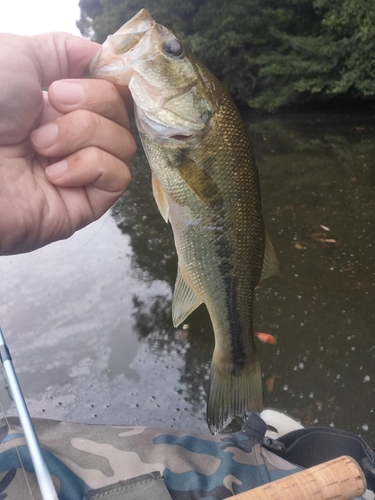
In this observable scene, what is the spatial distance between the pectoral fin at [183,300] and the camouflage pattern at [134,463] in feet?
1.68

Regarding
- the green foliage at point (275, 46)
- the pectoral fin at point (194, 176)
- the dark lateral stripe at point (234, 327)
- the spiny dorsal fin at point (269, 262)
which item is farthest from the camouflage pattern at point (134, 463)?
the green foliage at point (275, 46)

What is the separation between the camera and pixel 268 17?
56.6 feet

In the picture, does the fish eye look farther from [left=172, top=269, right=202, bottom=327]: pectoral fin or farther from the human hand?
[left=172, top=269, right=202, bottom=327]: pectoral fin

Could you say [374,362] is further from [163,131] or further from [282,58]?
[282,58]

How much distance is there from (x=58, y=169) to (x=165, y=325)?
2661 millimetres

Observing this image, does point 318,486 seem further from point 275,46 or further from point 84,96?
point 275,46

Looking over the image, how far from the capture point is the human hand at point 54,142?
1.58 meters

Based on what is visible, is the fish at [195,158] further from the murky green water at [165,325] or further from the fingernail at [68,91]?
the murky green water at [165,325]

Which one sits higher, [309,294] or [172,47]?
[172,47]

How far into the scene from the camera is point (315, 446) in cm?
206

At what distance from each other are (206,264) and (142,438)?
29.4 inches

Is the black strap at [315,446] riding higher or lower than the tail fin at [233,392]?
lower

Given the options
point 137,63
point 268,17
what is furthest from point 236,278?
point 268,17

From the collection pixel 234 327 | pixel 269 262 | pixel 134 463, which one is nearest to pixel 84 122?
pixel 269 262
